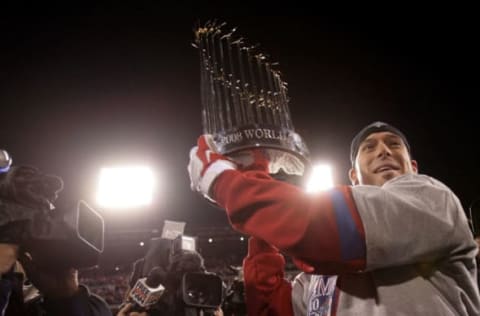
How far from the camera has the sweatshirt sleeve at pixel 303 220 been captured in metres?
1.22

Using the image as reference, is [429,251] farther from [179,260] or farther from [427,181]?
[179,260]

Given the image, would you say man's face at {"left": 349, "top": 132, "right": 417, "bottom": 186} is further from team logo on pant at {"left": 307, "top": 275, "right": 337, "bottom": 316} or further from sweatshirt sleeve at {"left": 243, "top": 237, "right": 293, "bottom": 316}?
sweatshirt sleeve at {"left": 243, "top": 237, "right": 293, "bottom": 316}

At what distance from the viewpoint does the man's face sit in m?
1.65

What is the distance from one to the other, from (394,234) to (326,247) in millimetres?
199

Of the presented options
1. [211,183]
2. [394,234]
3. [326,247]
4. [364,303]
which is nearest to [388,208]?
[394,234]

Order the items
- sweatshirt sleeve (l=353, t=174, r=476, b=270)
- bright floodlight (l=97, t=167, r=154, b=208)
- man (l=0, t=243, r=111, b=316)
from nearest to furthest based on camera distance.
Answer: sweatshirt sleeve (l=353, t=174, r=476, b=270) → man (l=0, t=243, r=111, b=316) → bright floodlight (l=97, t=167, r=154, b=208)

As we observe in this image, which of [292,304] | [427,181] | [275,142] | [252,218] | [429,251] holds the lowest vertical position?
[292,304]

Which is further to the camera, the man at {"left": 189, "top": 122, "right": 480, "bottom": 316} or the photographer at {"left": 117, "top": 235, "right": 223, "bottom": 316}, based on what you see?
the photographer at {"left": 117, "top": 235, "right": 223, "bottom": 316}

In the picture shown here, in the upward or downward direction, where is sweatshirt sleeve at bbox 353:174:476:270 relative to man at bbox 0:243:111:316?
upward

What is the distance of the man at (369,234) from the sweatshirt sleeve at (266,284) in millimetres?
467

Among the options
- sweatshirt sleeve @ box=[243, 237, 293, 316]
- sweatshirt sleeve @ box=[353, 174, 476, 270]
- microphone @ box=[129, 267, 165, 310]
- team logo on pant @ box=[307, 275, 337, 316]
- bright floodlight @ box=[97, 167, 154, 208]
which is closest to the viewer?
sweatshirt sleeve @ box=[353, 174, 476, 270]

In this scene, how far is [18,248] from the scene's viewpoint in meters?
1.65

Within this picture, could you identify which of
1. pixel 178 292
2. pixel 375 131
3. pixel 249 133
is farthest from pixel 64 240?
pixel 375 131

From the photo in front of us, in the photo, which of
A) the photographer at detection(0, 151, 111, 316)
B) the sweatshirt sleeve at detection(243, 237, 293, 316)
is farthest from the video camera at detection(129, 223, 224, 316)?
the sweatshirt sleeve at detection(243, 237, 293, 316)
